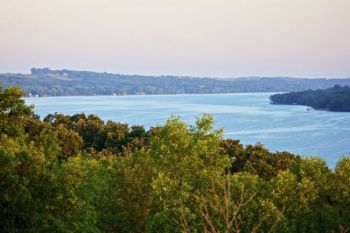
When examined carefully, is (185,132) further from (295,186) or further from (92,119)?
(92,119)

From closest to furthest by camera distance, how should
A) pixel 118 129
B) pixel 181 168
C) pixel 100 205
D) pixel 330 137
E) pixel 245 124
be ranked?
pixel 181 168
pixel 100 205
pixel 118 129
pixel 330 137
pixel 245 124

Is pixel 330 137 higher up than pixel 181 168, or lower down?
lower down

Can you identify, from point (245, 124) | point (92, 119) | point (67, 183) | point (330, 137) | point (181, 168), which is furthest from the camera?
point (245, 124)

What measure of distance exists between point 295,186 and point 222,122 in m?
163

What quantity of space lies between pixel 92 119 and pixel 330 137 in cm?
7995

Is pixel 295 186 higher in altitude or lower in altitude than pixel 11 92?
lower

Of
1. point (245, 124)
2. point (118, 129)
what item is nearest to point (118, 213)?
point (118, 129)

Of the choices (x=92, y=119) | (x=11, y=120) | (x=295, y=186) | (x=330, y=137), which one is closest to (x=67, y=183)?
(x=295, y=186)

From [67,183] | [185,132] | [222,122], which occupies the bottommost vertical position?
[222,122]

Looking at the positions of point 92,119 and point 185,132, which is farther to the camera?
point 92,119

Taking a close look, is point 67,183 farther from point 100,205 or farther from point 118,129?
point 118,129

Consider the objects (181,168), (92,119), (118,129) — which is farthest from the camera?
(92,119)

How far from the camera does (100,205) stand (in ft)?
113

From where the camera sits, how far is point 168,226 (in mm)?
28172
